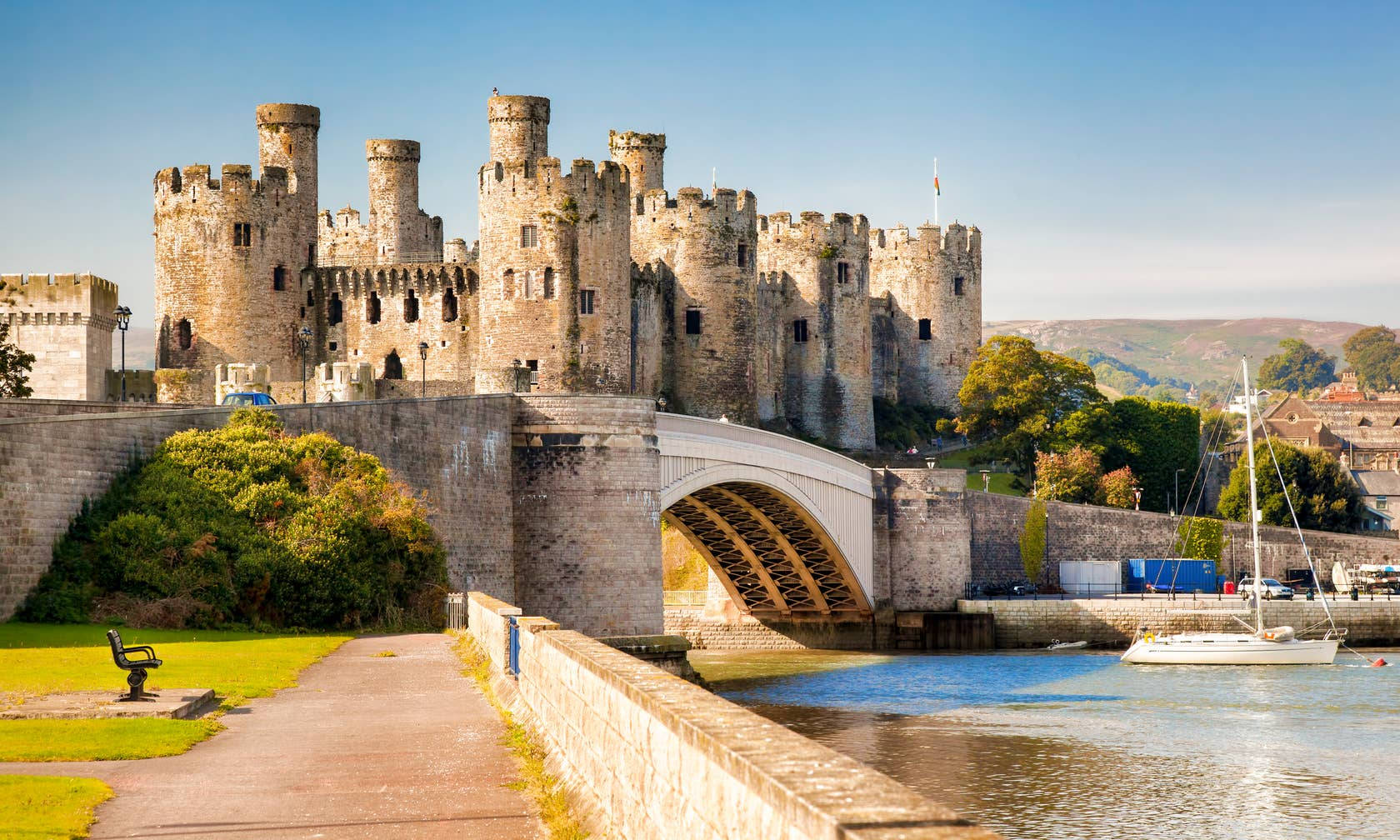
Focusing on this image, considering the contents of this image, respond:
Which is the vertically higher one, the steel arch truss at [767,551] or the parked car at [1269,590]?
the steel arch truss at [767,551]

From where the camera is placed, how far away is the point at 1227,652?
1983 inches

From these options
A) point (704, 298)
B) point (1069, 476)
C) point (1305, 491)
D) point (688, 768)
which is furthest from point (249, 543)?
point (1305, 491)

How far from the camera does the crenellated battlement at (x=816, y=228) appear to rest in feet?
248

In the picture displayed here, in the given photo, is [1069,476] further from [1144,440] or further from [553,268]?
[553,268]

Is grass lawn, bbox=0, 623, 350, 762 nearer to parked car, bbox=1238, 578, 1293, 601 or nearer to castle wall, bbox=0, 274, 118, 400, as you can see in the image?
castle wall, bbox=0, 274, 118, 400

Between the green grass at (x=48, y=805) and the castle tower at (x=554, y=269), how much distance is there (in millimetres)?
44790

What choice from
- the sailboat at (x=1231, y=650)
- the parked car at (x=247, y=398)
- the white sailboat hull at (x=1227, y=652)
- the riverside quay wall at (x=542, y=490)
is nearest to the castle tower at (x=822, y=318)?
the sailboat at (x=1231, y=650)

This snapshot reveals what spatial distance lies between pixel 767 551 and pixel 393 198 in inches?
1008

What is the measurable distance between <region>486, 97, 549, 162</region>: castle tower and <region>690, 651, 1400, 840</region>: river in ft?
63.3

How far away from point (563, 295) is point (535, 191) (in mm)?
3454

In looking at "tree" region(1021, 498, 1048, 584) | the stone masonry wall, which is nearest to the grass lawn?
the stone masonry wall

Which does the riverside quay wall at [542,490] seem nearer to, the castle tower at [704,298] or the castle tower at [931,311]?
the castle tower at [704,298]

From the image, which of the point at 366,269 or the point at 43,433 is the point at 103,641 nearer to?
→ the point at 43,433

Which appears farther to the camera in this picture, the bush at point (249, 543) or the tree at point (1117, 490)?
the tree at point (1117, 490)
